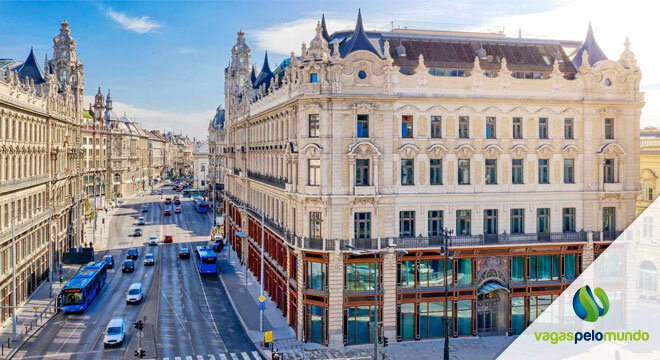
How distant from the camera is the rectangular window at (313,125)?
40.7 meters

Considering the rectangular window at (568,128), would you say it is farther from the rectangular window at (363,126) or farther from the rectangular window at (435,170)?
the rectangular window at (363,126)

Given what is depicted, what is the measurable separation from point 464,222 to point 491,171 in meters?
4.56

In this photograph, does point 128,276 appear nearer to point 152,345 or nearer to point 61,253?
point 61,253

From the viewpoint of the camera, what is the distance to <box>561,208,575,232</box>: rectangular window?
43906 mm

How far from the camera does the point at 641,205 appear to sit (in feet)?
189

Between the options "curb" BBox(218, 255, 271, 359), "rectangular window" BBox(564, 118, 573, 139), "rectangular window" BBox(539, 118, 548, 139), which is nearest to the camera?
"curb" BBox(218, 255, 271, 359)

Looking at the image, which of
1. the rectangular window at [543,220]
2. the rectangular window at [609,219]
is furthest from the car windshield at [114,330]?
the rectangular window at [609,219]

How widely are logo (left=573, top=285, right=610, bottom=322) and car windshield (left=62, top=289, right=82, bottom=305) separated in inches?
1666

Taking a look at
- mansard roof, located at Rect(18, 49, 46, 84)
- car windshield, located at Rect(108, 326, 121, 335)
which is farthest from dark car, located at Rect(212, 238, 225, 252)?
car windshield, located at Rect(108, 326, 121, 335)

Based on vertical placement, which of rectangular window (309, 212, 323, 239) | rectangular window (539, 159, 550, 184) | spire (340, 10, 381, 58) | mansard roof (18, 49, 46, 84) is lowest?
rectangular window (309, 212, 323, 239)

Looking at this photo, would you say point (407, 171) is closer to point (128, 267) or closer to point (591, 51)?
point (591, 51)

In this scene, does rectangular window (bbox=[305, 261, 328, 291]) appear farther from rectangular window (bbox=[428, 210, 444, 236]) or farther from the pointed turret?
the pointed turret

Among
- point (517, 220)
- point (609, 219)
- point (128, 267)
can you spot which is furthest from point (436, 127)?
point (128, 267)

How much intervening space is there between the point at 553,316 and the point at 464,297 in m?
7.70
